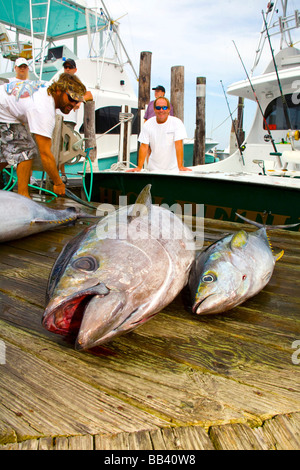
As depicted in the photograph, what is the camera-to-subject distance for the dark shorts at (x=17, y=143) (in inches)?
178

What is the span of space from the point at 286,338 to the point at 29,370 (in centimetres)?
119

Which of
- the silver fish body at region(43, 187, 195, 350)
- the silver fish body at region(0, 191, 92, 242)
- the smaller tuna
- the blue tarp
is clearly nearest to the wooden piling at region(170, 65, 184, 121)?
the blue tarp

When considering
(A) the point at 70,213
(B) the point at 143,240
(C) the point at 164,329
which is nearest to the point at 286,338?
(C) the point at 164,329

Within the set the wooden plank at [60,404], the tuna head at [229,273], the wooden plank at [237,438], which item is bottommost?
the wooden plank at [237,438]

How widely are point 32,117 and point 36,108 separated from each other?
11 cm

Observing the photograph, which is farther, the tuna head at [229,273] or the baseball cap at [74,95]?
the baseball cap at [74,95]

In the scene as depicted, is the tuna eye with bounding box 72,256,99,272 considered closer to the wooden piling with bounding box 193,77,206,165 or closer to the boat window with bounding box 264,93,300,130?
the boat window with bounding box 264,93,300,130

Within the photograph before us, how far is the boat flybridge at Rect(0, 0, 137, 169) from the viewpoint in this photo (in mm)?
12375

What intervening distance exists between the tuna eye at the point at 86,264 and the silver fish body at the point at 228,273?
0.57 meters

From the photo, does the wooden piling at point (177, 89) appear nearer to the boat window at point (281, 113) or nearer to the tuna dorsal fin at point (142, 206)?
the boat window at point (281, 113)

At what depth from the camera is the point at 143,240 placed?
171 centimetres

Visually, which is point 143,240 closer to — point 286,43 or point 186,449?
point 186,449

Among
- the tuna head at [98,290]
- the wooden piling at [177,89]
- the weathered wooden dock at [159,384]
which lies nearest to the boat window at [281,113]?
the wooden piling at [177,89]

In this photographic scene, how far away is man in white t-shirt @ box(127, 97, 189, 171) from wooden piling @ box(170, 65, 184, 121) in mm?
4226
